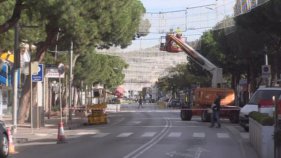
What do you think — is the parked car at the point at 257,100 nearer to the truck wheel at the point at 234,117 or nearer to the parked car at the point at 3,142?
the truck wheel at the point at 234,117

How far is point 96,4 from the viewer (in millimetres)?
29625

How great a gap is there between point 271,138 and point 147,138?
33.8 feet

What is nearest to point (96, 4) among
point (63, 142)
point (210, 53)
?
point (63, 142)

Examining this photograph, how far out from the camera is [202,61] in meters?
49.2

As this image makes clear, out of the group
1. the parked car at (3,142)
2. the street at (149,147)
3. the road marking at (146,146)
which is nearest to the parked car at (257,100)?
the street at (149,147)

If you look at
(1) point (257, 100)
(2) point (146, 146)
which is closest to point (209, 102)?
(1) point (257, 100)

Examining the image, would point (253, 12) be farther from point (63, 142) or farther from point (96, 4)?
point (63, 142)

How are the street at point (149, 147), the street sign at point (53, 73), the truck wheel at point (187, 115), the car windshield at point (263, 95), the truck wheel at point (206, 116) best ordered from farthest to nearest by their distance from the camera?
the truck wheel at point (187, 115) < the truck wheel at point (206, 116) < the street sign at point (53, 73) < the car windshield at point (263, 95) < the street at point (149, 147)

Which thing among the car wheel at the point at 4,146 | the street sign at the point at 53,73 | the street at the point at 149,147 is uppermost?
the street sign at the point at 53,73

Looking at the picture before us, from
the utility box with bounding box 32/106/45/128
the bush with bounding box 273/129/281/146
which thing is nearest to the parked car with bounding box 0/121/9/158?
the bush with bounding box 273/129/281/146

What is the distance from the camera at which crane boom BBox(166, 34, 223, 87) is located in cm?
4834

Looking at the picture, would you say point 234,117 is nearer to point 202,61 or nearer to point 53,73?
point 202,61

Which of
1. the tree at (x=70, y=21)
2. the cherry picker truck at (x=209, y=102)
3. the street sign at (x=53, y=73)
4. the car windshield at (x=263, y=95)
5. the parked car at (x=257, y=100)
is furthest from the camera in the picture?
the cherry picker truck at (x=209, y=102)

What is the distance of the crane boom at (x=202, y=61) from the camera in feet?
159
